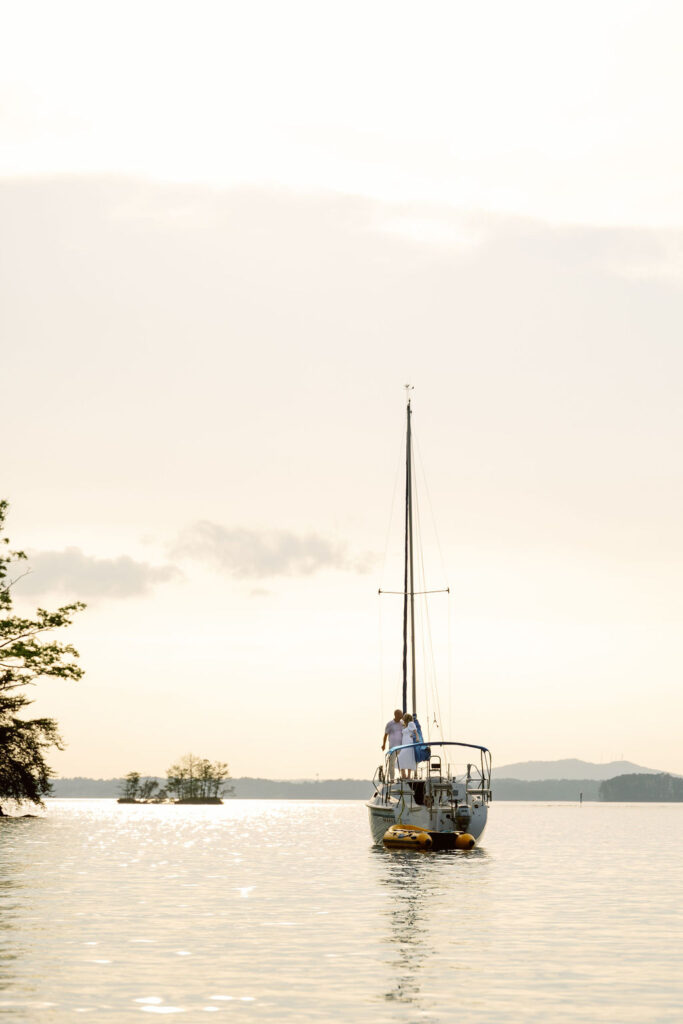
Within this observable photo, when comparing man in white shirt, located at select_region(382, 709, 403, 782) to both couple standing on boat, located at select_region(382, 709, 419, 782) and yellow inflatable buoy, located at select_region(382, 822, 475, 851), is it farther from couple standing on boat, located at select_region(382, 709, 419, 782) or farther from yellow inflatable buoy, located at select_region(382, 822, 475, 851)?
yellow inflatable buoy, located at select_region(382, 822, 475, 851)

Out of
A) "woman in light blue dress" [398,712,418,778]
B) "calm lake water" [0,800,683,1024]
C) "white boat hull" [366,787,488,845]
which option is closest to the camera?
"calm lake water" [0,800,683,1024]

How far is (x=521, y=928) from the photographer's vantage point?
101 feet

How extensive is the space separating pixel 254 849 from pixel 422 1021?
5783 cm

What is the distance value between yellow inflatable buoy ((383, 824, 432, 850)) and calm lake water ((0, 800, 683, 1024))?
5.58 feet

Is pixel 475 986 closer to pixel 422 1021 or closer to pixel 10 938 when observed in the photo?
pixel 422 1021

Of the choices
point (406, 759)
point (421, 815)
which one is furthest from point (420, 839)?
point (406, 759)

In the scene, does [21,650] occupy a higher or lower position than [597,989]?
higher

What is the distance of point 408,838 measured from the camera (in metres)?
56.5

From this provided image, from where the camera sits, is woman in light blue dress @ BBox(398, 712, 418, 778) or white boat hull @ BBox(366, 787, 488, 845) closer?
white boat hull @ BBox(366, 787, 488, 845)

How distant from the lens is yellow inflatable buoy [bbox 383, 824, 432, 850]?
56031mm

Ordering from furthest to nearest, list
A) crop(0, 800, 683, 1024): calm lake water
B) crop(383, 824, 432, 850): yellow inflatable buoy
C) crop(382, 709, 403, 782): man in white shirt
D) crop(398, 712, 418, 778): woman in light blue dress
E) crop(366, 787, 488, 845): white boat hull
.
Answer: crop(382, 709, 403, 782): man in white shirt < crop(398, 712, 418, 778): woman in light blue dress < crop(366, 787, 488, 845): white boat hull < crop(383, 824, 432, 850): yellow inflatable buoy < crop(0, 800, 683, 1024): calm lake water

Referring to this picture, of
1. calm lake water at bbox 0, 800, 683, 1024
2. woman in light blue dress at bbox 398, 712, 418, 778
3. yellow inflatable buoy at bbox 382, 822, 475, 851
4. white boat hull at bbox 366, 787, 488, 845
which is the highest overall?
woman in light blue dress at bbox 398, 712, 418, 778

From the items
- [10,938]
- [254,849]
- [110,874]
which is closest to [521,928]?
[10,938]

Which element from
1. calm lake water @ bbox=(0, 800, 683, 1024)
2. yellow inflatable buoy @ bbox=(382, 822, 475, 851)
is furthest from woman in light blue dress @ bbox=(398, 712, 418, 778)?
calm lake water @ bbox=(0, 800, 683, 1024)
